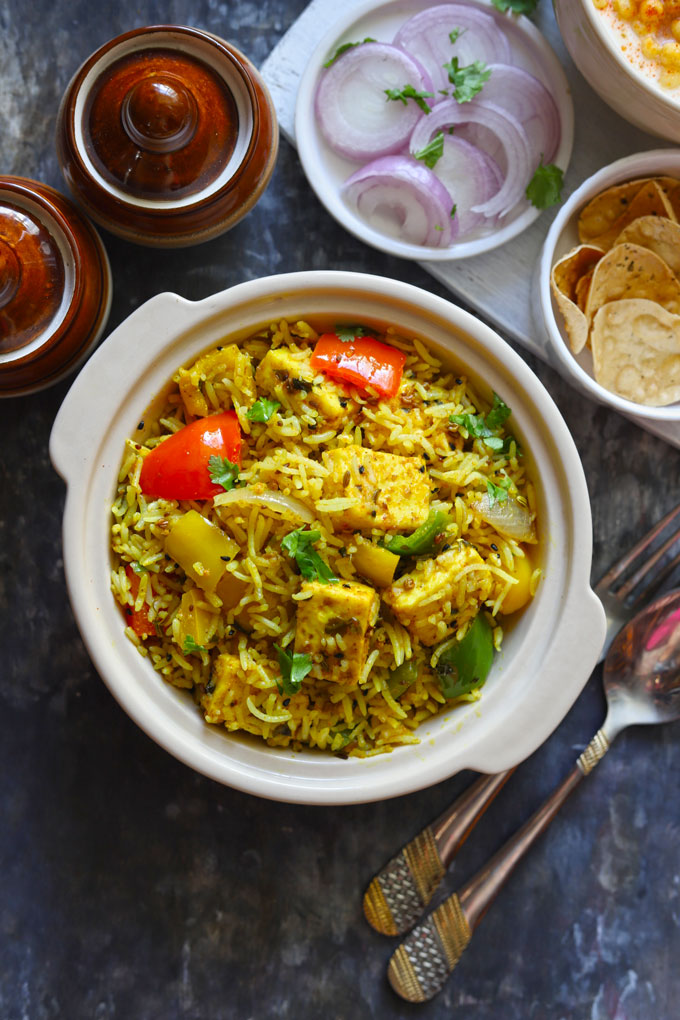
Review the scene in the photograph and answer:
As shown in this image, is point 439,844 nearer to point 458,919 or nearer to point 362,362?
point 458,919

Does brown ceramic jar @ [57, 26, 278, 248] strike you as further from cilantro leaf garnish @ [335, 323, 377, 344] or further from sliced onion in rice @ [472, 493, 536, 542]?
sliced onion in rice @ [472, 493, 536, 542]

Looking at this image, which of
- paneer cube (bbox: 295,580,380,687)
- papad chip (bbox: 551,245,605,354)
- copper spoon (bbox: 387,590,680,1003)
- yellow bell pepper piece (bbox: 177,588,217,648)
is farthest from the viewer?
copper spoon (bbox: 387,590,680,1003)

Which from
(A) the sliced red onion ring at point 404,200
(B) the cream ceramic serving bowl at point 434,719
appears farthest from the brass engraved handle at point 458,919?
(A) the sliced red onion ring at point 404,200

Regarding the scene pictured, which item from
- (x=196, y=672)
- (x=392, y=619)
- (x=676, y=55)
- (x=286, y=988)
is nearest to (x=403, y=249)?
(x=676, y=55)

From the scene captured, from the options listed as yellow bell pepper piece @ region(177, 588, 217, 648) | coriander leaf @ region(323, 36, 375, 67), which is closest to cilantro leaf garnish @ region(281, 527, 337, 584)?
yellow bell pepper piece @ region(177, 588, 217, 648)

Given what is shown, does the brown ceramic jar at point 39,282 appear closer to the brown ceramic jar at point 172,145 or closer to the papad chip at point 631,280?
the brown ceramic jar at point 172,145

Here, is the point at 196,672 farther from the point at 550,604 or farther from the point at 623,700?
the point at 623,700
